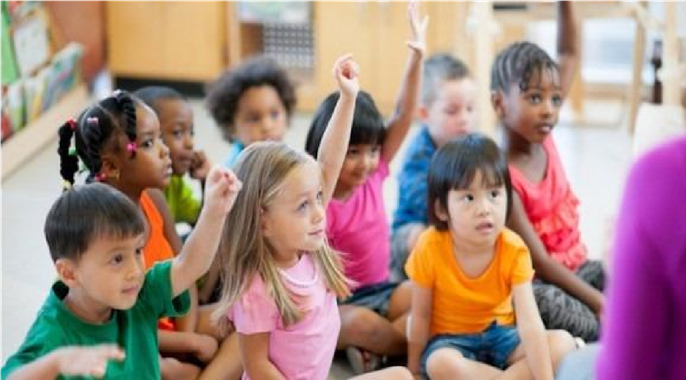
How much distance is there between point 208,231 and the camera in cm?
166

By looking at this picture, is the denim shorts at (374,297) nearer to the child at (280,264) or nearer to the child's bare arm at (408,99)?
the child's bare arm at (408,99)

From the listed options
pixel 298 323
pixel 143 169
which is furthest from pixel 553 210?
pixel 143 169

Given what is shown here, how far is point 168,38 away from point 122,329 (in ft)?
7.22

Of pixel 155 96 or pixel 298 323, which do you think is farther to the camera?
pixel 155 96

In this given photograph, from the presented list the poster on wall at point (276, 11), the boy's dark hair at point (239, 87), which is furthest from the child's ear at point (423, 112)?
the poster on wall at point (276, 11)

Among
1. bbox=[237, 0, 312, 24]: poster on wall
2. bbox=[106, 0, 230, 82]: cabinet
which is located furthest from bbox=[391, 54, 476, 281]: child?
bbox=[106, 0, 230, 82]: cabinet

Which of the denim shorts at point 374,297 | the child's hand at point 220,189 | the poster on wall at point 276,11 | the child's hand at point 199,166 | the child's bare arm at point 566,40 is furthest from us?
the poster on wall at point 276,11

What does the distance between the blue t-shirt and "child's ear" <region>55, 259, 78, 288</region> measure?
1009 mm

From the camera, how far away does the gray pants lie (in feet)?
7.48

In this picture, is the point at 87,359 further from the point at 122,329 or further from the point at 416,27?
the point at 416,27

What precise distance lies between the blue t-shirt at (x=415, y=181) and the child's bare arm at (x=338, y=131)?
1.87 ft

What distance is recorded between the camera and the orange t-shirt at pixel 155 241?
2.10 m

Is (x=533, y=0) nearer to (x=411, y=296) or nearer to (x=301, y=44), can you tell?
(x=301, y=44)

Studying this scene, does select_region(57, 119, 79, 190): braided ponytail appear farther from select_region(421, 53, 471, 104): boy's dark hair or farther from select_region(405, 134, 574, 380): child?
select_region(421, 53, 471, 104): boy's dark hair
